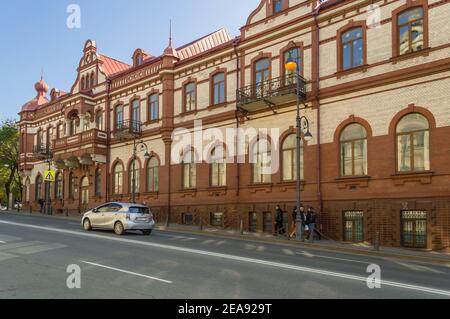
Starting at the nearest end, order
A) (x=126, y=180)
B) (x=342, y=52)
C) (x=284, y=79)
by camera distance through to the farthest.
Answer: (x=342, y=52) → (x=284, y=79) → (x=126, y=180)

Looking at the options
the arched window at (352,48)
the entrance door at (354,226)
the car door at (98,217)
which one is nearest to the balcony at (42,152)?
the car door at (98,217)

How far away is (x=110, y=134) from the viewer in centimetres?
3600

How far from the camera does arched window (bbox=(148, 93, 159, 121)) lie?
32.3 meters

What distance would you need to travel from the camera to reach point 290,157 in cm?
2417

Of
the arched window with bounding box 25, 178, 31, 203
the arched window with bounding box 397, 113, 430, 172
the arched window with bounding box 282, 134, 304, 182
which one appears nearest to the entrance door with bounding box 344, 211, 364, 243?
the arched window with bounding box 397, 113, 430, 172

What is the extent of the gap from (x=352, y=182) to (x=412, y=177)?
2.89 m

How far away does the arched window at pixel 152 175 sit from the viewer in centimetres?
3178

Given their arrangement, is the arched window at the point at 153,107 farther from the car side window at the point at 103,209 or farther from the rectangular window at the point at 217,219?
the car side window at the point at 103,209

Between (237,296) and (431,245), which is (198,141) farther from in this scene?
(237,296)

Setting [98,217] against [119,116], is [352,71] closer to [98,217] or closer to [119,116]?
[98,217]

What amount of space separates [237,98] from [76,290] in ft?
61.8

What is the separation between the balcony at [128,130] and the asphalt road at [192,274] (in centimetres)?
1769

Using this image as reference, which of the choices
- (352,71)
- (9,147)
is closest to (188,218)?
(352,71)
